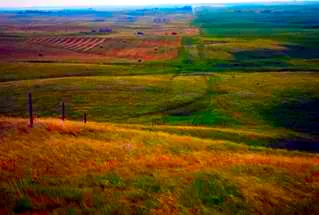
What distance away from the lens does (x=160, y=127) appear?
38.4 meters

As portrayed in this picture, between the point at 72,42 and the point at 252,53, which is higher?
the point at 72,42

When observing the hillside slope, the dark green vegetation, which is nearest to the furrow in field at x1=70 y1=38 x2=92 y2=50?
the dark green vegetation

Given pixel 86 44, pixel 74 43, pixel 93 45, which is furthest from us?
pixel 74 43

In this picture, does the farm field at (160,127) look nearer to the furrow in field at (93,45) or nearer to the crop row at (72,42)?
the crop row at (72,42)

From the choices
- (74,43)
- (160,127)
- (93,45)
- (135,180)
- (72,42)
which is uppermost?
(135,180)

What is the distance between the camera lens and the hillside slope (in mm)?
14984

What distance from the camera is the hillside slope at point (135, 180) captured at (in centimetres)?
1498

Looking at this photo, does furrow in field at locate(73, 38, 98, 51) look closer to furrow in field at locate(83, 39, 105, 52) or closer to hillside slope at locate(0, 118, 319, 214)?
furrow in field at locate(83, 39, 105, 52)

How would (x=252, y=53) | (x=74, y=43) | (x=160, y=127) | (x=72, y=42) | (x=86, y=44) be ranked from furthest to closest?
(x=72, y=42) → (x=74, y=43) → (x=86, y=44) → (x=252, y=53) → (x=160, y=127)

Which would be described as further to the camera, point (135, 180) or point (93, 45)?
point (93, 45)

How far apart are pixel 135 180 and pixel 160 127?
69.8 ft

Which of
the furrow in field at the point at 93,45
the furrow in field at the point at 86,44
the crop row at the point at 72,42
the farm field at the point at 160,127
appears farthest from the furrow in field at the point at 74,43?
the furrow in field at the point at 93,45

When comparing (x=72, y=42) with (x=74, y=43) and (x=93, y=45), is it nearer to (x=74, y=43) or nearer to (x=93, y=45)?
(x=74, y=43)

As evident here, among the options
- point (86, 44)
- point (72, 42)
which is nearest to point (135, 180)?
point (86, 44)
